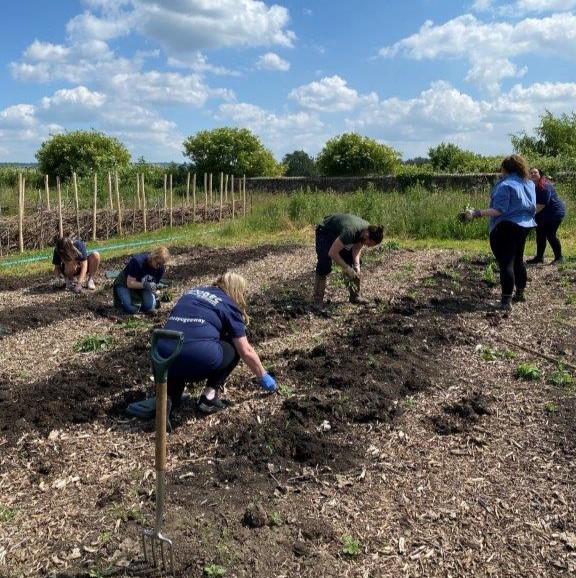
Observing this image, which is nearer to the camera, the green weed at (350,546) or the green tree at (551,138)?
the green weed at (350,546)

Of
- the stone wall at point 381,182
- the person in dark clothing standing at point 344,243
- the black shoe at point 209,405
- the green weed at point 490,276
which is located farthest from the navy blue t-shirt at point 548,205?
the stone wall at point 381,182

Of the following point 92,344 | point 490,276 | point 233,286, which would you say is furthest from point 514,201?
point 92,344

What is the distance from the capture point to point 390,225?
14516 mm

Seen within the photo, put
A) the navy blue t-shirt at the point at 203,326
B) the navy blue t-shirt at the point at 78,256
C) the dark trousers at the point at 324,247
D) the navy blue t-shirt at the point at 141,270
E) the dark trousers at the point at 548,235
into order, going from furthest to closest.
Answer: the dark trousers at the point at 548,235
the navy blue t-shirt at the point at 78,256
the navy blue t-shirt at the point at 141,270
the dark trousers at the point at 324,247
the navy blue t-shirt at the point at 203,326

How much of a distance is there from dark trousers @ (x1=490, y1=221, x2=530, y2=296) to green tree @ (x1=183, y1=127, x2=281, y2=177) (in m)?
28.1

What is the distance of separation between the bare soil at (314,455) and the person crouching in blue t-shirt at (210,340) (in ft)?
0.74

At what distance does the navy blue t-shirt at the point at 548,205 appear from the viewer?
9.48 m

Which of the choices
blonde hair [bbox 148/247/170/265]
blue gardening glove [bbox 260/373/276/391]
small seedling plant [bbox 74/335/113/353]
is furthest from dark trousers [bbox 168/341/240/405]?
blonde hair [bbox 148/247/170/265]

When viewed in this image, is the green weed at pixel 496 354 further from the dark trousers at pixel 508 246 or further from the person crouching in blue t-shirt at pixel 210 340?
the person crouching in blue t-shirt at pixel 210 340

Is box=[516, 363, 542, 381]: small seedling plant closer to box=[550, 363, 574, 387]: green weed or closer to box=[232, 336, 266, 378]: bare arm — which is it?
box=[550, 363, 574, 387]: green weed

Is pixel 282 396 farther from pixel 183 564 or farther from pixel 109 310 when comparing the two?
pixel 109 310

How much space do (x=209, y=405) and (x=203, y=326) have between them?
2.15 feet

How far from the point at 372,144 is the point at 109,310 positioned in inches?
1115

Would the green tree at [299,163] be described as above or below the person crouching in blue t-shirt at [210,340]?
above
